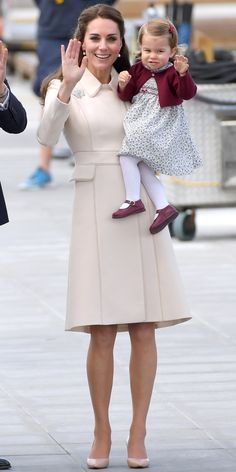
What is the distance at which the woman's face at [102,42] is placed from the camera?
5602 millimetres

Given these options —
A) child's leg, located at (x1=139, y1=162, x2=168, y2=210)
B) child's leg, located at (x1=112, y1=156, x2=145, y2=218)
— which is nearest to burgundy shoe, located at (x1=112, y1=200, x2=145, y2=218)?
child's leg, located at (x1=112, y1=156, x2=145, y2=218)

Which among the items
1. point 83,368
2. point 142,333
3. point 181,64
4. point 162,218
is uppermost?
point 181,64

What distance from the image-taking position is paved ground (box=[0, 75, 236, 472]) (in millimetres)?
5871

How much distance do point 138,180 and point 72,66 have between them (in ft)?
1.63

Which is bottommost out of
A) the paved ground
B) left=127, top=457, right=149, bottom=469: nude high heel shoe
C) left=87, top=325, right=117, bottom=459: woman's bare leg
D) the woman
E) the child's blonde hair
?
the paved ground

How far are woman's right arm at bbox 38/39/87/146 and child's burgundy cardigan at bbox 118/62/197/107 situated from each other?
208mm

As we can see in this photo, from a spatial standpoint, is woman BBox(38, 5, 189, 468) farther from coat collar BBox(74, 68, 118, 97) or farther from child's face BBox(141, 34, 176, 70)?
child's face BBox(141, 34, 176, 70)

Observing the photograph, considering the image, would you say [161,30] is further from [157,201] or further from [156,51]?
[157,201]

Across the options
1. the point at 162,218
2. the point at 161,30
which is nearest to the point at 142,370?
the point at 162,218

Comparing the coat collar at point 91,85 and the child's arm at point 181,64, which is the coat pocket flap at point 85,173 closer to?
the coat collar at point 91,85

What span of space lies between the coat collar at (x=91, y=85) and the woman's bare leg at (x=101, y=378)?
34.5 inches

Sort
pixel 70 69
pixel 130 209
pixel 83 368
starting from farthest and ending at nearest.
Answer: pixel 83 368 → pixel 130 209 → pixel 70 69

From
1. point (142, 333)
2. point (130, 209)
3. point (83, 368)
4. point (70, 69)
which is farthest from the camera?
point (83, 368)

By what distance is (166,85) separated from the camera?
5574 mm
